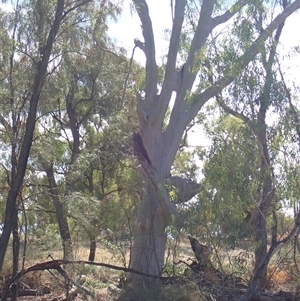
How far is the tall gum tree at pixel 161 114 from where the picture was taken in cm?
1313

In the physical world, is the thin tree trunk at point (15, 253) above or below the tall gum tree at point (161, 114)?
below

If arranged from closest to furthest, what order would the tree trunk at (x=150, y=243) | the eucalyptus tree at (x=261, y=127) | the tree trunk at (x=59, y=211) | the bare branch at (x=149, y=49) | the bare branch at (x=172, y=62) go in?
1. the eucalyptus tree at (x=261, y=127)
2. the tree trunk at (x=150, y=243)
3. the tree trunk at (x=59, y=211)
4. the bare branch at (x=172, y=62)
5. the bare branch at (x=149, y=49)

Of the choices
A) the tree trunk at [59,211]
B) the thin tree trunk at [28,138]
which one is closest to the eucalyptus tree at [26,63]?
the thin tree trunk at [28,138]

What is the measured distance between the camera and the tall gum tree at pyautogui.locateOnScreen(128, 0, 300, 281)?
43.1 ft

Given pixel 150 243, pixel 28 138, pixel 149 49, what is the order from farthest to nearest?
1. pixel 149 49
2. pixel 150 243
3. pixel 28 138

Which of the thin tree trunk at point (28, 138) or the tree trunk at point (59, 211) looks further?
the tree trunk at point (59, 211)

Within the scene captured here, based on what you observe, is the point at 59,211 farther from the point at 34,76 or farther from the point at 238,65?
the point at 238,65

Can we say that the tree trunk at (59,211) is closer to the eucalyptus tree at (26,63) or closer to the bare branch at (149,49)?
the eucalyptus tree at (26,63)

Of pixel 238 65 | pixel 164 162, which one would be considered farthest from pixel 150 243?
pixel 238 65

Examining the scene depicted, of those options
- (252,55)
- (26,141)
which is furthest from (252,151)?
(26,141)

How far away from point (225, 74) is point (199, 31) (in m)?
3.87

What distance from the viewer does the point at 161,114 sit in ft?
49.0

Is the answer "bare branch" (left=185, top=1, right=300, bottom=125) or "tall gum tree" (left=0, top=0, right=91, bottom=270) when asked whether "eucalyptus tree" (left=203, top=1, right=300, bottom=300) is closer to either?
"bare branch" (left=185, top=1, right=300, bottom=125)

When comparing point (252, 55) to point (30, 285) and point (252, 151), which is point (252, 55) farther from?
point (30, 285)
